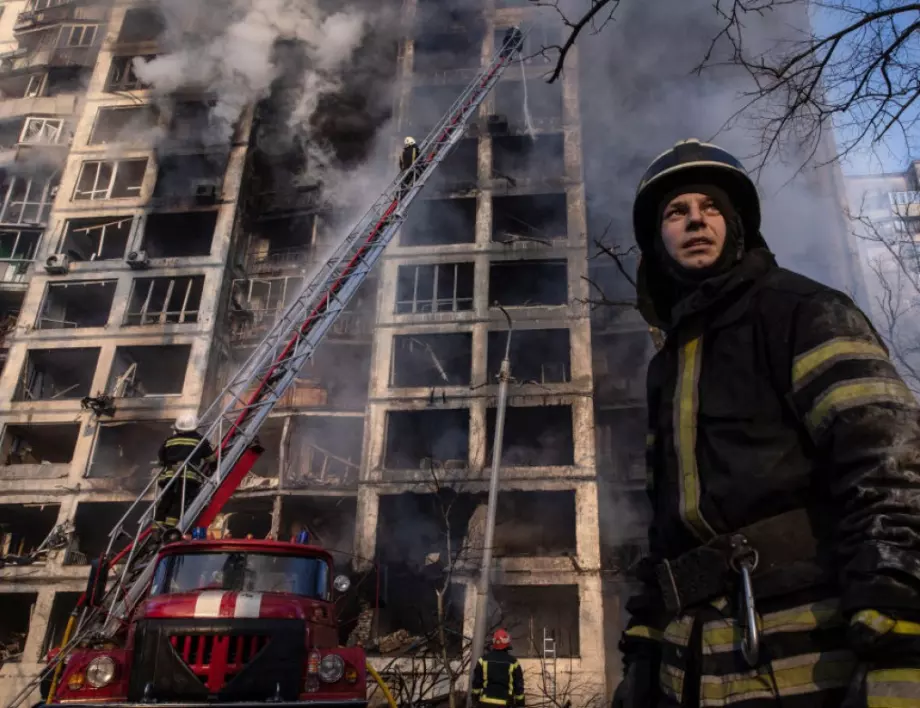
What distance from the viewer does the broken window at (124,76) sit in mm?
33188

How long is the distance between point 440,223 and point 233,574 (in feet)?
79.9

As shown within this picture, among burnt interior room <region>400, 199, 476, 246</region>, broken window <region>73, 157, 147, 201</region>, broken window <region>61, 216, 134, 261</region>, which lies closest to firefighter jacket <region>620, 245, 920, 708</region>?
burnt interior room <region>400, 199, 476, 246</region>

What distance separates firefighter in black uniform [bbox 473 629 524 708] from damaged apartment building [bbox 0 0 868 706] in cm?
1061

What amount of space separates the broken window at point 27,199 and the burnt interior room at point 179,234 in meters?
5.25

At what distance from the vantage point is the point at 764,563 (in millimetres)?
1666

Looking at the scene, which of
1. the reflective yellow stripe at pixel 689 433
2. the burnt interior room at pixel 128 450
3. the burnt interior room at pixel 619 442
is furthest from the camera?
the burnt interior room at pixel 619 442

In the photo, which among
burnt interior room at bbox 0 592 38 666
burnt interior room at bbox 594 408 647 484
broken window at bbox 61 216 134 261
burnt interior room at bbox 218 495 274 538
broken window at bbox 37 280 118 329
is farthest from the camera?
broken window at bbox 61 216 134 261

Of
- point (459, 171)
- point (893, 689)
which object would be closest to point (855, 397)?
point (893, 689)

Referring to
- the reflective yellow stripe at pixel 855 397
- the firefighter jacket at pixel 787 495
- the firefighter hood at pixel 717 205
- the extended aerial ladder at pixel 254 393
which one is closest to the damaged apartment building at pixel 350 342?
the extended aerial ladder at pixel 254 393

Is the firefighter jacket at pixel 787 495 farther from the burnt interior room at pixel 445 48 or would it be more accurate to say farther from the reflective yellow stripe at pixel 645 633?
the burnt interior room at pixel 445 48

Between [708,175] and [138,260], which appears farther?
[138,260]

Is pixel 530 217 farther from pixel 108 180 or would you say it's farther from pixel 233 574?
pixel 233 574

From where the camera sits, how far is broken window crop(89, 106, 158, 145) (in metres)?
32.2

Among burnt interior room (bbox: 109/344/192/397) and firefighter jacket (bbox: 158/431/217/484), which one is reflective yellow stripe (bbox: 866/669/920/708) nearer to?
firefighter jacket (bbox: 158/431/217/484)
